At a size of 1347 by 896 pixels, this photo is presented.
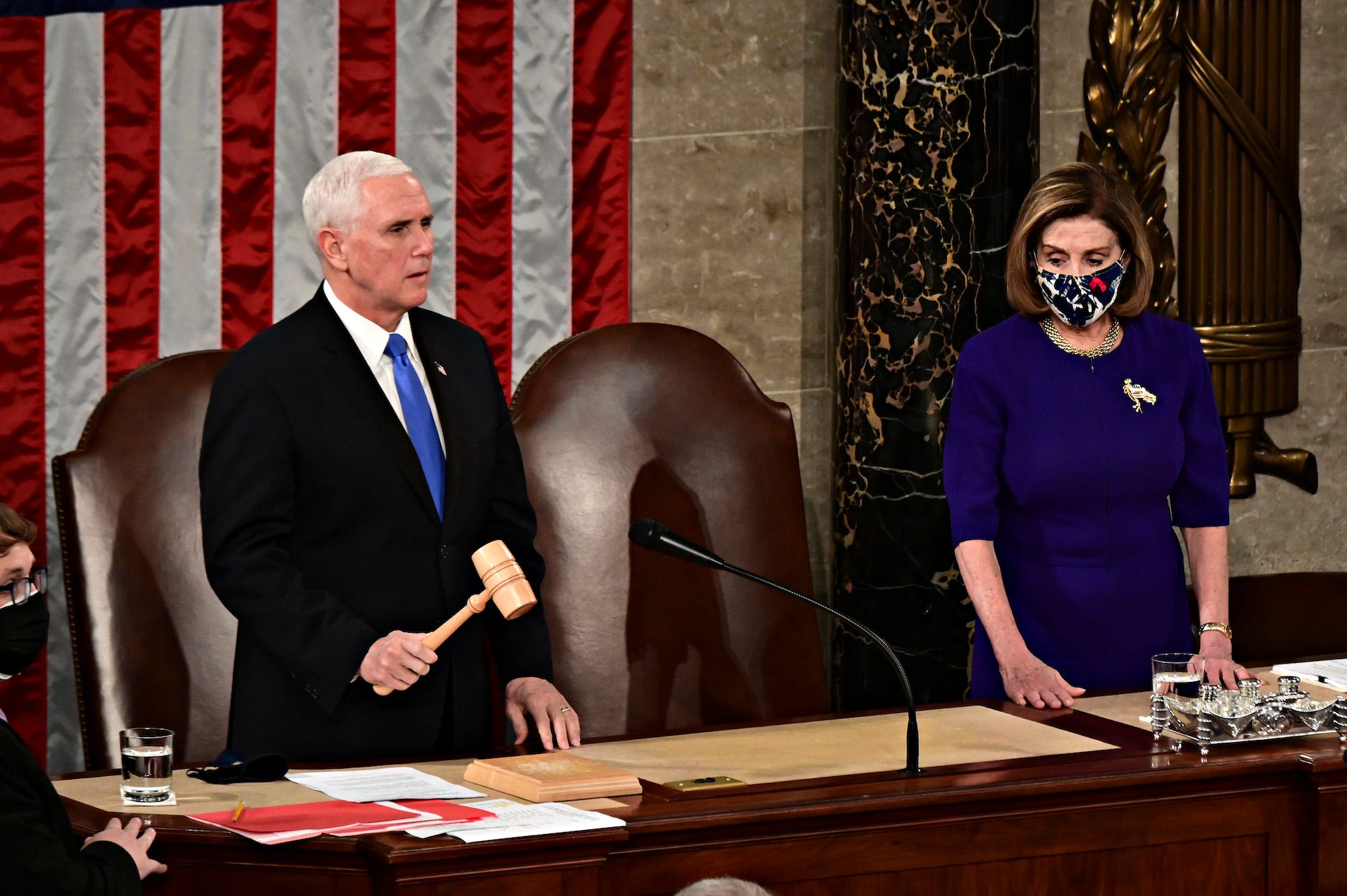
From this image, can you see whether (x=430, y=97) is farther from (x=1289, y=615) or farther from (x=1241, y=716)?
(x=1241, y=716)

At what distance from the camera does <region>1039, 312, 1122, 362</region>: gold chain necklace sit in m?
3.55

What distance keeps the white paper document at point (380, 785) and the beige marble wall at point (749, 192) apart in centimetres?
268

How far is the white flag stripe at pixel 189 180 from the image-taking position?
479 cm

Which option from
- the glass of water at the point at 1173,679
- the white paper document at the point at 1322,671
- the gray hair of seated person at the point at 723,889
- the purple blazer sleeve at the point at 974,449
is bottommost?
the white paper document at the point at 1322,671

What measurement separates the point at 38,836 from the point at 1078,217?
7.41ft

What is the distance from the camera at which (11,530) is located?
258 centimetres

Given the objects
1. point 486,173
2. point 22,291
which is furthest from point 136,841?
point 486,173

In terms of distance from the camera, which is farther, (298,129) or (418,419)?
(298,129)

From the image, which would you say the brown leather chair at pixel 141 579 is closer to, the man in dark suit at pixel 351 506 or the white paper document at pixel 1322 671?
the man in dark suit at pixel 351 506

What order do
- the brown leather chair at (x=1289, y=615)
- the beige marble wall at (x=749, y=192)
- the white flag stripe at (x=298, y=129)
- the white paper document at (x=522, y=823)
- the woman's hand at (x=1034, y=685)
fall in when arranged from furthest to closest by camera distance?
1. the beige marble wall at (x=749, y=192)
2. the white flag stripe at (x=298, y=129)
3. the brown leather chair at (x=1289, y=615)
4. the woman's hand at (x=1034, y=685)
5. the white paper document at (x=522, y=823)

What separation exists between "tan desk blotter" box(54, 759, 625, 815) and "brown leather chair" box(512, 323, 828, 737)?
1.63m

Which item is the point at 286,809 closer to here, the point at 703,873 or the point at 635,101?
the point at 703,873

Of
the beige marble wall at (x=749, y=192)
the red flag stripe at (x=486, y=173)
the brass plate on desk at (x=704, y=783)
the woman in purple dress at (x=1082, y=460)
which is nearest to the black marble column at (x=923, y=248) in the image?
the beige marble wall at (x=749, y=192)

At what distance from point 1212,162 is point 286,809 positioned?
147 inches
